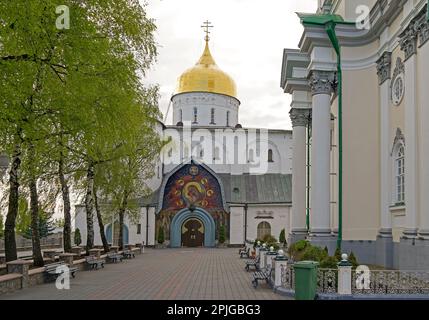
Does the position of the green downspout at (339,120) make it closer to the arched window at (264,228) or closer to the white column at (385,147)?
the white column at (385,147)

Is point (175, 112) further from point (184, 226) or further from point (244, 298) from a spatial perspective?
point (244, 298)

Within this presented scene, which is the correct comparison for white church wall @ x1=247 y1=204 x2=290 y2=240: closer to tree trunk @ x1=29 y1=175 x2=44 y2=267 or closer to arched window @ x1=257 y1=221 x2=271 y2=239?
arched window @ x1=257 y1=221 x2=271 y2=239

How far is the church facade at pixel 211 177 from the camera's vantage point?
45.3m

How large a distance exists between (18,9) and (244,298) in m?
7.96

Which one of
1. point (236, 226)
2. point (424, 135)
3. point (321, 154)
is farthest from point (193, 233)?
point (424, 135)

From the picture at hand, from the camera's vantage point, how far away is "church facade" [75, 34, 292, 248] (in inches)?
1783

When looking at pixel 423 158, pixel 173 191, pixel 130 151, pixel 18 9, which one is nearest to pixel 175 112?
pixel 173 191

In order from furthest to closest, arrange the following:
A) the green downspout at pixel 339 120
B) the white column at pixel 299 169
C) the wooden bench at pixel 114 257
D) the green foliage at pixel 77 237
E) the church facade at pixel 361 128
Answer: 1. the green foliage at pixel 77 237
2. the white column at pixel 299 169
3. the wooden bench at pixel 114 257
4. the green downspout at pixel 339 120
5. the church facade at pixel 361 128

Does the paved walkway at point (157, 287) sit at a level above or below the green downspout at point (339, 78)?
below

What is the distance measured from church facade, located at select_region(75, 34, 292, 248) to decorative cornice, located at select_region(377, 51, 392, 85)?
24.1 meters

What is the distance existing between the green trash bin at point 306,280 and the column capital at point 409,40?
7.83m

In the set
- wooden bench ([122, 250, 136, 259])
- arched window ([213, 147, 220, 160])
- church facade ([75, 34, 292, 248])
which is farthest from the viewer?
arched window ([213, 147, 220, 160])

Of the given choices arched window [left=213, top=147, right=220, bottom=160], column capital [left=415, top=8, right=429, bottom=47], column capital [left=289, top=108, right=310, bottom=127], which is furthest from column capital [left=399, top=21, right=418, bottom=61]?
arched window [left=213, top=147, right=220, bottom=160]

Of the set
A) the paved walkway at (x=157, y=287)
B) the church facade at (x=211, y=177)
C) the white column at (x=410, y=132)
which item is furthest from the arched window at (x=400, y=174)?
the church facade at (x=211, y=177)
